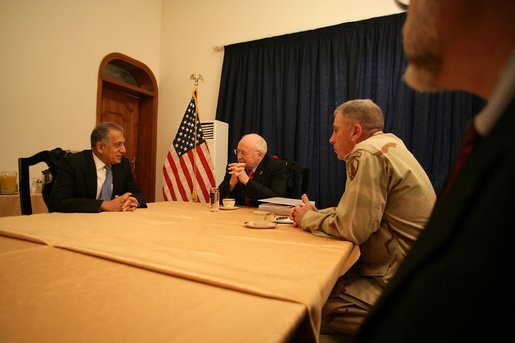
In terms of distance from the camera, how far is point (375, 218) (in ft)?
3.69

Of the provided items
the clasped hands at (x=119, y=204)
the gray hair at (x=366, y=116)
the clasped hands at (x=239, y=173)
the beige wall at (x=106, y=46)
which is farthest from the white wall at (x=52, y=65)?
the gray hair at (x=366, y=116)

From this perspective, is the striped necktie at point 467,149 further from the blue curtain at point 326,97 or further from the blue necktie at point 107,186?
the blue curtain at point 326,97

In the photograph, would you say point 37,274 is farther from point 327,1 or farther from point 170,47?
point 170,47

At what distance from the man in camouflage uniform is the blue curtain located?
86.9 inches

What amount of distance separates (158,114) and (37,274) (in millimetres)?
4383

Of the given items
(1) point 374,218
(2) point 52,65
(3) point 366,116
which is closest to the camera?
(1) point 374,218

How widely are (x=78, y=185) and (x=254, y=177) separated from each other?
1.32m

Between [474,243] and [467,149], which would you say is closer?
[474,243]

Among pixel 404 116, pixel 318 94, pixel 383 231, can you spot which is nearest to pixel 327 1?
pixel 318 94

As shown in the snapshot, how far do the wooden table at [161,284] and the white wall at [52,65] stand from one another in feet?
8.03

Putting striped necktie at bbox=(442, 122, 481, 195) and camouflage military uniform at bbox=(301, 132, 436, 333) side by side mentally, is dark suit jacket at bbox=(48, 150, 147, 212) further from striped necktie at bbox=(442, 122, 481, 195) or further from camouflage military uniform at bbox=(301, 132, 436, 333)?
striped necktie at bbox=(442, 122, 481, 195)

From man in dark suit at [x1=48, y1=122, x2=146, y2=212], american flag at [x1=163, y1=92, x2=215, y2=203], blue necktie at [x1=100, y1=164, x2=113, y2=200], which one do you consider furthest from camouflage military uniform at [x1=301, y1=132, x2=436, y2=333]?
american flag at [x1=163, y1=92, x2=215, y2=203]

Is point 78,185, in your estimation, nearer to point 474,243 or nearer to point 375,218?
point 375,218

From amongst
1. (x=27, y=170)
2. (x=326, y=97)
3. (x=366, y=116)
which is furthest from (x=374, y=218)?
(x=326, y=97)
